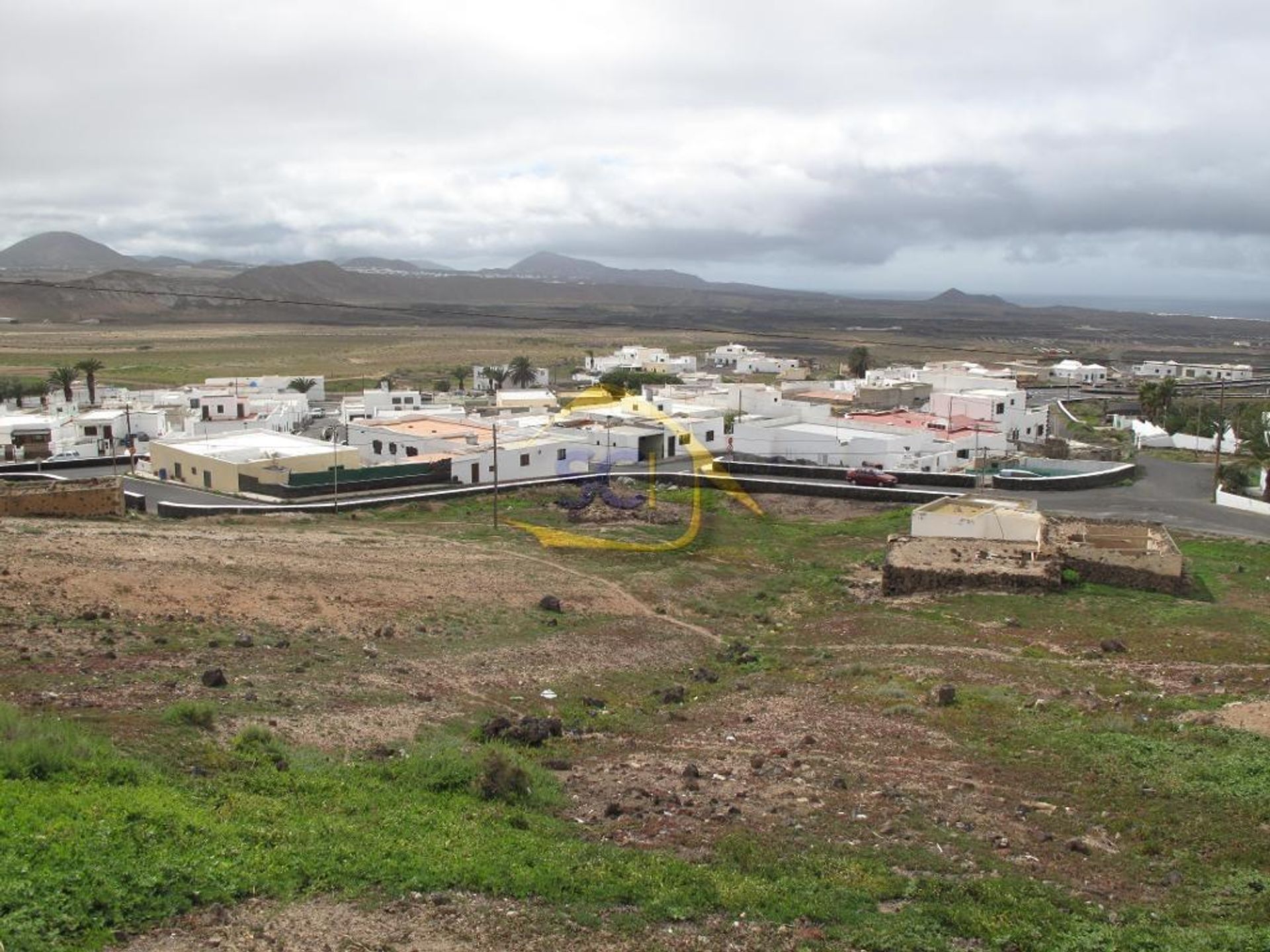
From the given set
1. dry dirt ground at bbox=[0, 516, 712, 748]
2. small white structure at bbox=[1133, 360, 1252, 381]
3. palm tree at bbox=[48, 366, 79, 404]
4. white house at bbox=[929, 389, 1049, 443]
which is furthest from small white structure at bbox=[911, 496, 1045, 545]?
small white structure at bbox=[1133, 360, 1252, 381]

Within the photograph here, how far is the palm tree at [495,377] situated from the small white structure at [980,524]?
5958cm

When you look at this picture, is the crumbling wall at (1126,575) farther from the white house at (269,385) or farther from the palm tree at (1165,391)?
the white house at (269,385)

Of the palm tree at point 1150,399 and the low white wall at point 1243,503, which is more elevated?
the palm tree at point 1150,399

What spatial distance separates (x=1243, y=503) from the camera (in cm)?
3594

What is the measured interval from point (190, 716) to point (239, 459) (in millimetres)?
30228

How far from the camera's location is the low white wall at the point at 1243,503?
35.1 m

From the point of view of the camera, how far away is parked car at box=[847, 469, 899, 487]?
4078 centimetres

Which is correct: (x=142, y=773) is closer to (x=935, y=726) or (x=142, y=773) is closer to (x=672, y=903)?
(x=672, y=903)

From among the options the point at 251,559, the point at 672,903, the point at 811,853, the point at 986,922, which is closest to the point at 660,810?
the point at 811,853

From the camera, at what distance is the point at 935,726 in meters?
14.5

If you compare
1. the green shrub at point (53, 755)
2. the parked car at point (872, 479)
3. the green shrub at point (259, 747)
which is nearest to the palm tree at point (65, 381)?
the parked car at point (872, 479)

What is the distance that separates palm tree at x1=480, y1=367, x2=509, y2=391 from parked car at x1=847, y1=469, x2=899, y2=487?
4816 centimetres

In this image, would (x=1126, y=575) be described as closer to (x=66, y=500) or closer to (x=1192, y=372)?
(x=66, y=500)

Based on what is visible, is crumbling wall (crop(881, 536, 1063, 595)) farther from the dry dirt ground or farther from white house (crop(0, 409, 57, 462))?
white house (crop(0, 409, 57, 462))
